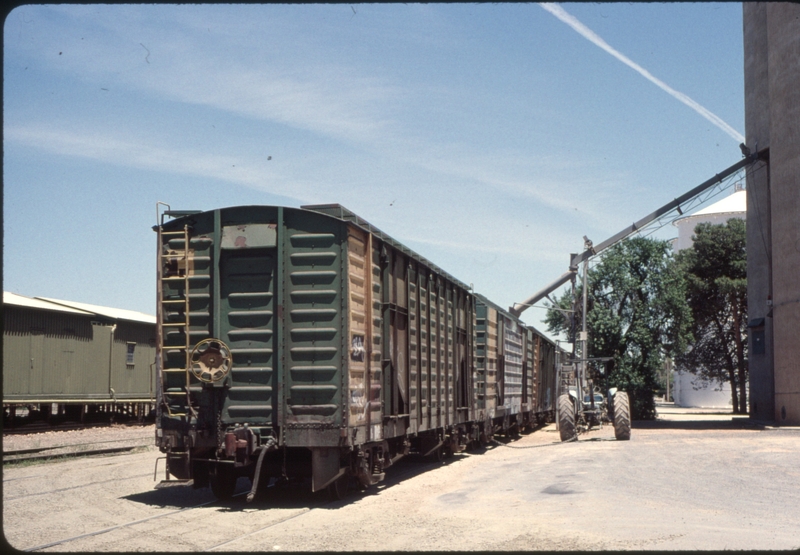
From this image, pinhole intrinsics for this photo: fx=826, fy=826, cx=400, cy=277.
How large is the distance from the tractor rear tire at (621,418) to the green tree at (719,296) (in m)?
29.2

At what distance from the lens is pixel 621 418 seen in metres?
26.4

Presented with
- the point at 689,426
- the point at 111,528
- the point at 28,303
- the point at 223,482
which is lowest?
the point at 689,426

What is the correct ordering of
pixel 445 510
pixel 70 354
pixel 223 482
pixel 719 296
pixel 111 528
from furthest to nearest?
pixel 719 296, pixel 70 354, pixel 223 482, pixel 445 510, pixel 111 528

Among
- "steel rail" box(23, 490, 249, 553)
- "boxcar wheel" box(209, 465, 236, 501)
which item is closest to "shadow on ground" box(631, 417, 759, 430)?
"boxcar wheel" box(209, 465, 236, 501)

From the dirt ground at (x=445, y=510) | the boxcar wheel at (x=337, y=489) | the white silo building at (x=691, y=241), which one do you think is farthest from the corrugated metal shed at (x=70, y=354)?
the white silo building at (x=691, y=241)

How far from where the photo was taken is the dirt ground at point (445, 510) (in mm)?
8805

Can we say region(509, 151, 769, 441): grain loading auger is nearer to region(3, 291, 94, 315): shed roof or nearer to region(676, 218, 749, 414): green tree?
region(676, 218, 749, 414): green tree

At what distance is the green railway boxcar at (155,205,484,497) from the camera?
11320mm

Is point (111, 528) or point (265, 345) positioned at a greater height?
point (265, 345)

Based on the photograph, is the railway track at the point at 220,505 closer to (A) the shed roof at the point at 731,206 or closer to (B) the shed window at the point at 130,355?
(B) the shed window at the point at 130,355

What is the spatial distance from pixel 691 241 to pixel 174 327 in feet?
213

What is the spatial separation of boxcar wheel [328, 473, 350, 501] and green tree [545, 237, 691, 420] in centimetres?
3098

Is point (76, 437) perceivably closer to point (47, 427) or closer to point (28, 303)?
point (47, 427)

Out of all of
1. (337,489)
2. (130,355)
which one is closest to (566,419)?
(337,489)
